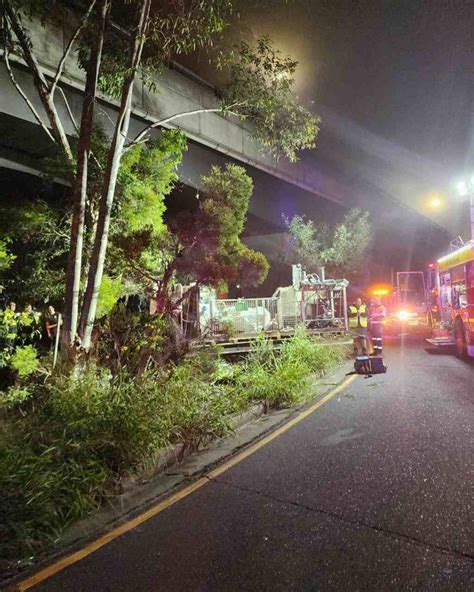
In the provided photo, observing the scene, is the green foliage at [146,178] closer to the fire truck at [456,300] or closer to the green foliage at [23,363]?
the green foliage at [23,363]

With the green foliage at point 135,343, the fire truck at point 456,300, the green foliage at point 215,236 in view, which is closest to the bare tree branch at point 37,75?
the green foliage at point 135,343

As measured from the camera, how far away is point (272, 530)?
3.53 meters

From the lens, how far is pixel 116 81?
827 centimetres

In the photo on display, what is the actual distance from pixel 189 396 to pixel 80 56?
635 centimetres

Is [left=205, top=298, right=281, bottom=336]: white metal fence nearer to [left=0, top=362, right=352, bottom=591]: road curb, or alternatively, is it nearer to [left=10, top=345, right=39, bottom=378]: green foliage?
[left=0, top=362, right=352, bottom=591]: road curb

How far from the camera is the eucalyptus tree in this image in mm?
6906

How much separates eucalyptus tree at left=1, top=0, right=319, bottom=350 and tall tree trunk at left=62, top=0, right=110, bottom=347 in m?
0.01

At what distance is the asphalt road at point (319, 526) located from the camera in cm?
293

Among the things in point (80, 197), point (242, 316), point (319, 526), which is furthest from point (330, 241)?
point (319, 526)

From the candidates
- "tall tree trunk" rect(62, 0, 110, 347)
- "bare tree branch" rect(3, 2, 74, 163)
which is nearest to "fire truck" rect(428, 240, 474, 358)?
"tall tree trunk" rect(62, 0, 110, 347)

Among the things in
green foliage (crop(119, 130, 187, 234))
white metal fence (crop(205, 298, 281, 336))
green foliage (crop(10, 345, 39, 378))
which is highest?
green foliage (crop(119, 130, 187, 234))

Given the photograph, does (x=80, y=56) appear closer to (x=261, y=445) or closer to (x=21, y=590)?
(x=261, y=445)

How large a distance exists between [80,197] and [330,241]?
2492 cm

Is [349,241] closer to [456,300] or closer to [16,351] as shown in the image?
[456,300]
